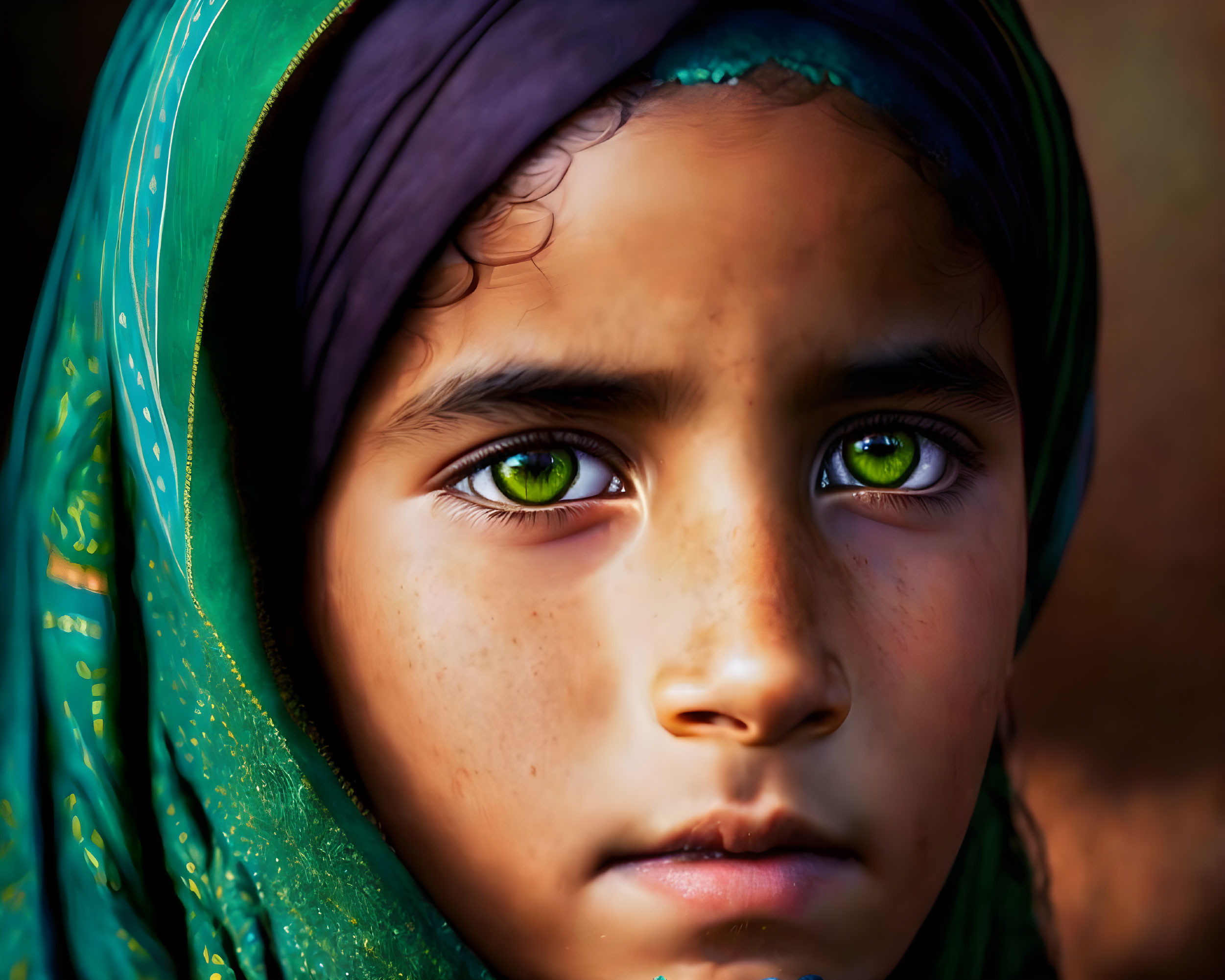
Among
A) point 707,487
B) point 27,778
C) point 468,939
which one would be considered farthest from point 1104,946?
point 27,778

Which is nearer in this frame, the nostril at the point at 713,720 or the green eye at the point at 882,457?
the nostril at the point at 713,720

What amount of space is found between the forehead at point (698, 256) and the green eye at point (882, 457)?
3.3 inches

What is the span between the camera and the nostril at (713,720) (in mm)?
719

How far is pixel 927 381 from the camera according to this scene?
82 centimetres

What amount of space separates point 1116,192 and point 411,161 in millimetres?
1089

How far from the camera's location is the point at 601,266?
2.42ft

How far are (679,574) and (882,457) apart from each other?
0.60ft

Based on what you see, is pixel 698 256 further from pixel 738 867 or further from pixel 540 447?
pixel 738 867

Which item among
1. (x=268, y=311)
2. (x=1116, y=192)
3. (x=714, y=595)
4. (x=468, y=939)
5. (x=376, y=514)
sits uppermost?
(x=1116, y=192)

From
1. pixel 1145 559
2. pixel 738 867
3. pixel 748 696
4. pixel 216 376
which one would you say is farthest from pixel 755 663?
pixel 1145 559

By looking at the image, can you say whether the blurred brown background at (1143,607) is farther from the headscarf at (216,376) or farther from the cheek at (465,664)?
the cheek at (465,664)

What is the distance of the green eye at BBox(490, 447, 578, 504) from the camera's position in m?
0.79

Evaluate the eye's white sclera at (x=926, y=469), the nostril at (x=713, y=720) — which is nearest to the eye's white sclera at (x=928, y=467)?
the eye's white sclera at (x=926, y=469)

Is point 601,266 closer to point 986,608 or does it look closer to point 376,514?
point 376,514
